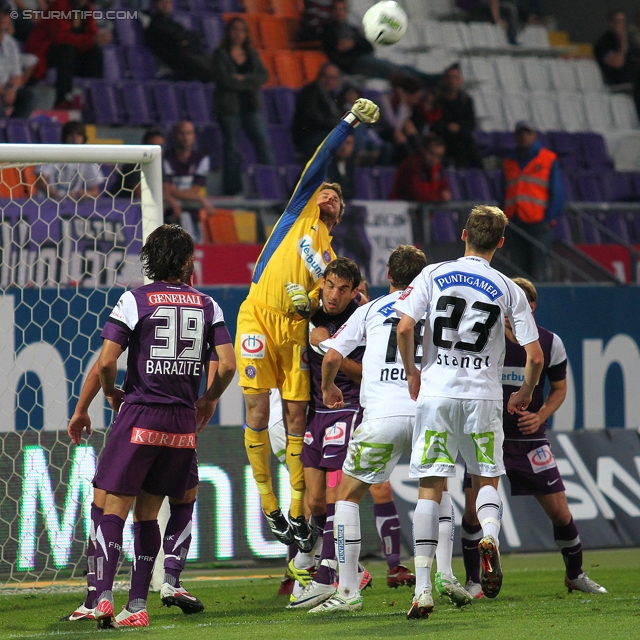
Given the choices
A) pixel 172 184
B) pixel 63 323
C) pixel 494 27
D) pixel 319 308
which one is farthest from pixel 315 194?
pixel 494 27

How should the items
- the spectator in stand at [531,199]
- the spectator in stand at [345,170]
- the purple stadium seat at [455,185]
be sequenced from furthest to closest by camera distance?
the purple stadium seat at [455,185] → the spectator in stand at [345,170] → the spectator in stand at [531,199]

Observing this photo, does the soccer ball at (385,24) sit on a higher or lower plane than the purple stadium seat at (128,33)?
lower

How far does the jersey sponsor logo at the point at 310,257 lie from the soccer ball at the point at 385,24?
1929mm

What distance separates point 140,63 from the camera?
1370cm

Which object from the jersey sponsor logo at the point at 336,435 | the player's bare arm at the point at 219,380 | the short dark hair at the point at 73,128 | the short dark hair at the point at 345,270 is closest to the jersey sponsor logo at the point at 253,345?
the jersey sponsor logo at the point at 336,435

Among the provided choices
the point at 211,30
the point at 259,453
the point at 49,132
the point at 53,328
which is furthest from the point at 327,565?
the point at 211,30

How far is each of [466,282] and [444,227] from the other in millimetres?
7297

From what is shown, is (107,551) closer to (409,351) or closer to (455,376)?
(409,351)

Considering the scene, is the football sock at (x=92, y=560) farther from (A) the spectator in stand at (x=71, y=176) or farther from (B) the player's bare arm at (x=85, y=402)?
(A) the spectator in stand at (x=71, y=176)

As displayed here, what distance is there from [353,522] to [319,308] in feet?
5.04

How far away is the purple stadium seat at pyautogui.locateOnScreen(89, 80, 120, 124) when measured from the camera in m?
12.8

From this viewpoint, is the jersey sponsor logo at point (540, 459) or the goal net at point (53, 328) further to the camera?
the goal net at point (53, 328)

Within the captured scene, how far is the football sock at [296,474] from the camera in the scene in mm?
6296

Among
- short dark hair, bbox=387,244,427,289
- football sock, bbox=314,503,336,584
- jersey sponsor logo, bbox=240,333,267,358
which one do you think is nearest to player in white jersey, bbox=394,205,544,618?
short dark hair, bbox=387,244,427,289
